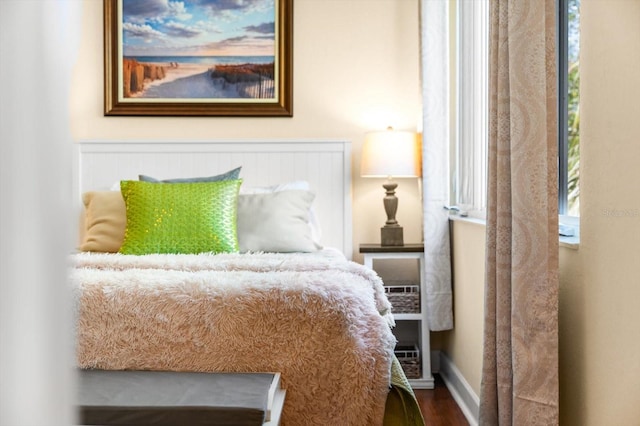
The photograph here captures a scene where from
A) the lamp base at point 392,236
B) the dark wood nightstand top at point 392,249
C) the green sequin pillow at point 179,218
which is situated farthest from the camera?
the lamp base at point 392,236

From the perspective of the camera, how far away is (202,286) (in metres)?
1.75

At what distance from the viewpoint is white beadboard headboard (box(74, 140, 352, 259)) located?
3.59 meters

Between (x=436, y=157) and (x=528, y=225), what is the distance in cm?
175

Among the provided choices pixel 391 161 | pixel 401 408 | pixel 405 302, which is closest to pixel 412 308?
pixel 405 302

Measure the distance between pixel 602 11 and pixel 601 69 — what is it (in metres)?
0.12

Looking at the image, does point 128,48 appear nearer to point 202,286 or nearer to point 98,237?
point 98,237

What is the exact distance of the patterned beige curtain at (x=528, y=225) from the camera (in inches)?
56.8

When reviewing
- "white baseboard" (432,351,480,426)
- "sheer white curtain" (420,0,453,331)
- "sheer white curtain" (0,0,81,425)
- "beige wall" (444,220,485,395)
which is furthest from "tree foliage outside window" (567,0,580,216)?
"sheer white curtain" (0,0,81,425)

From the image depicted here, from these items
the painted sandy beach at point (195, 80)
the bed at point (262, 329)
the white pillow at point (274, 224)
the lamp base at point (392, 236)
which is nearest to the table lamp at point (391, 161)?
the lamp base at point (392, 236)

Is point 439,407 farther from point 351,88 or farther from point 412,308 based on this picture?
point 351,88

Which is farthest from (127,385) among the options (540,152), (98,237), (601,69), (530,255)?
(98,237)

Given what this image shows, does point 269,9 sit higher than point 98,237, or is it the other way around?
point 269,9

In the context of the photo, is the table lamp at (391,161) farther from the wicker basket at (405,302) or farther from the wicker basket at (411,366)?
the wicker basket at (411,366)

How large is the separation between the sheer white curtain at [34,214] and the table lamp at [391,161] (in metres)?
2.96
